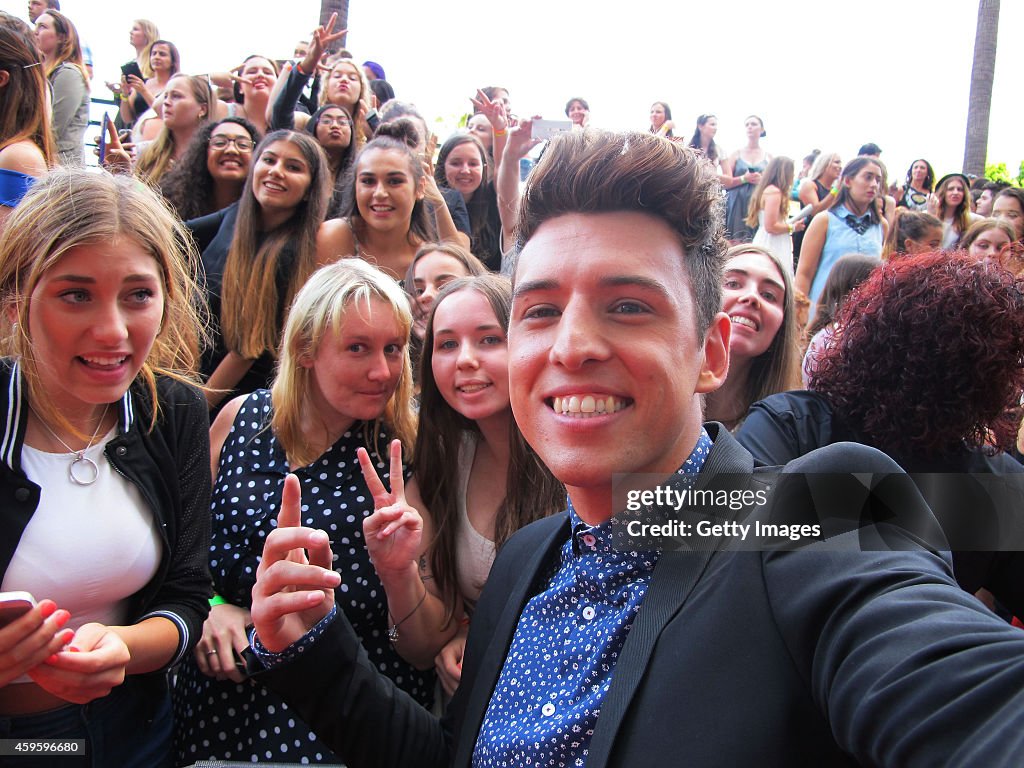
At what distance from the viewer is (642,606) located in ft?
4.26

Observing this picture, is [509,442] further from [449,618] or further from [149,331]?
[149,331]

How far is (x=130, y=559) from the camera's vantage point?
210 centimetres

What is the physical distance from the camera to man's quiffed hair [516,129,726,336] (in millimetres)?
1514

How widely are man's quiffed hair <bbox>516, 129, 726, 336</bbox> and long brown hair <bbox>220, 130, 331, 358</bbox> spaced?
2.70 metres

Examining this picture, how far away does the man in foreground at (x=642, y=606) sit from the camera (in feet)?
3.22

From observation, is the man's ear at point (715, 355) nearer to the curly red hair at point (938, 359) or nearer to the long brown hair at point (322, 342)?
the curly red hair at point (938, 359)

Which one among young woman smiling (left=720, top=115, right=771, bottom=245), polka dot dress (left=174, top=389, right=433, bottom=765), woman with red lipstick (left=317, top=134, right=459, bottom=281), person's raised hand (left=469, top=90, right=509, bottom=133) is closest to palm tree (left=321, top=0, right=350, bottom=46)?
young woman smiling (left=720, top=115, right=771, bottom=245)

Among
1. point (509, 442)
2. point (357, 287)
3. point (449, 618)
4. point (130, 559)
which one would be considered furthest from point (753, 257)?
point (130, 559)

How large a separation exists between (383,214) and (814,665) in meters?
3.85

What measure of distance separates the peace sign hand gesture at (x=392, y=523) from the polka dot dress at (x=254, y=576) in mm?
488

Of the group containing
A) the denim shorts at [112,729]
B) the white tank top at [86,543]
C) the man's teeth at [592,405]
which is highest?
the man's teeth at [592,405]

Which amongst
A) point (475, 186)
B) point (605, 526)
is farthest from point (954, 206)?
point (605, 526)

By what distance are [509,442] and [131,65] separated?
24.6 ft

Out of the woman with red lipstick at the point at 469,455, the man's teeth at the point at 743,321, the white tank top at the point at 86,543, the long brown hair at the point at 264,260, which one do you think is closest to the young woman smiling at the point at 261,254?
the long brown hair at the point at 264,260
